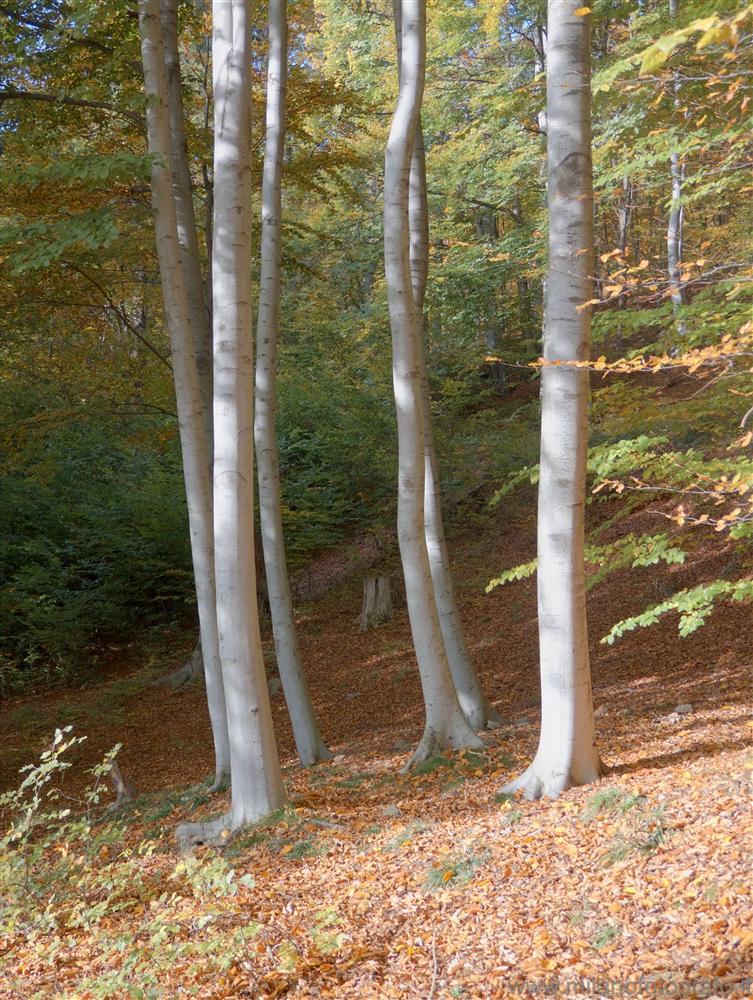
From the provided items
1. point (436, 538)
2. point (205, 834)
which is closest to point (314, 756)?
point (205, 834)

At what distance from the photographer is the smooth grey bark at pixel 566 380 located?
468 cm

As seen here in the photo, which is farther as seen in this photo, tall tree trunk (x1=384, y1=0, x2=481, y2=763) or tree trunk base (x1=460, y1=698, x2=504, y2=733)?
tree trunk base (x1=460, y1=698, x2=504, y2=733)

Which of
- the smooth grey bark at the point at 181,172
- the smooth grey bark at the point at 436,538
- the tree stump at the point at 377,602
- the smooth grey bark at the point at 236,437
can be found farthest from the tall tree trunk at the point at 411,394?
the tree stump at the point at 377,602

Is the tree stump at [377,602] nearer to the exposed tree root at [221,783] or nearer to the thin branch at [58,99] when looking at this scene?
the exposed tree root at [221,783]

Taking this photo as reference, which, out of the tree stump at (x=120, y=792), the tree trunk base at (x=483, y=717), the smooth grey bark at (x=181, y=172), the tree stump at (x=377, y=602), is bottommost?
the tree stump at (x=120, y=792)

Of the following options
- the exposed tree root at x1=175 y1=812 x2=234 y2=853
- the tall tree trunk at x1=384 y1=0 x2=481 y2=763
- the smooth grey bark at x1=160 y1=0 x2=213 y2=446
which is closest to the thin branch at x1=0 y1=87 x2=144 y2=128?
the smooth grey bark at x1=160 y1=0 x2=213 y2=446

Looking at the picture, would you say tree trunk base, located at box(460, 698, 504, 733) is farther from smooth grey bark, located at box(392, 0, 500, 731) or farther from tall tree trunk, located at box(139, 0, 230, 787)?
tall tree trunk, located at box(139, 0, 230, 787)

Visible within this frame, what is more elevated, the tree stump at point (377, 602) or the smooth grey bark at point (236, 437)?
the smooth grey bark at point (236, 437)

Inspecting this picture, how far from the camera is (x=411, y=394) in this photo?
21.7ft

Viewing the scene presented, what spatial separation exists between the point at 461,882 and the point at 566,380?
9.03 feet

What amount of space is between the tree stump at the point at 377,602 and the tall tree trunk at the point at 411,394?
6455 mm

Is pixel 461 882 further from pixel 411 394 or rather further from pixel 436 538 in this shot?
pixel 436 538

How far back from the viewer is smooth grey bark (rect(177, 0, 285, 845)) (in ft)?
17.8

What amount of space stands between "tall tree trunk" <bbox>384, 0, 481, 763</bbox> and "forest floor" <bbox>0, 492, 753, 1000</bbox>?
1.59 feet
